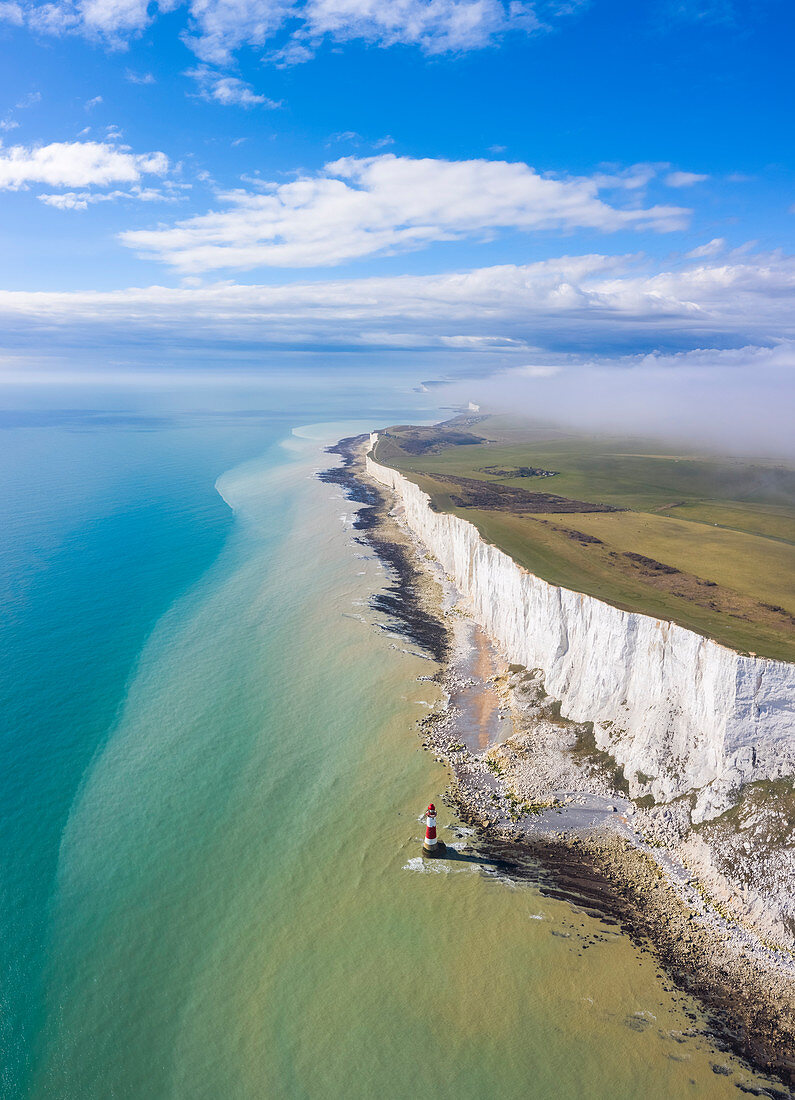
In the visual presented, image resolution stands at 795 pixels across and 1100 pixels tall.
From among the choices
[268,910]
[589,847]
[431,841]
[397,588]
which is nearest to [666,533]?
[397,588]

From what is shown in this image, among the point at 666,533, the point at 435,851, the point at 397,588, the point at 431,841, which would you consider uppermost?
the point at 666,533

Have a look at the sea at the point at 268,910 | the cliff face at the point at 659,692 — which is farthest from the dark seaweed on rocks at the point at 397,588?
the cliff face at the point at 659,692

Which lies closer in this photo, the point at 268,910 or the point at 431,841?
the point at 268,910

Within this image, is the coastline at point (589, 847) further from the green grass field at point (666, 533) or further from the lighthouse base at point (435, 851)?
the green grass field at point (666, 533)

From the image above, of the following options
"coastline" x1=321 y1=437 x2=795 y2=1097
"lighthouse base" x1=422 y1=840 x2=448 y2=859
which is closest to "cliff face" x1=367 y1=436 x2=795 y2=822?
"coastline" x1=321 y1=437 x2=795 y2=1097

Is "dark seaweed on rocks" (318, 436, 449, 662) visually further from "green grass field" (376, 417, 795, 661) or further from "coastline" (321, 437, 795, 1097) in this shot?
"green grass field" (376, 417, 795, 661)

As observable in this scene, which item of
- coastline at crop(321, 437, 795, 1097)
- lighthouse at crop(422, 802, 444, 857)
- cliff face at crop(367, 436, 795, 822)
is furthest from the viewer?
cliff face at crop(367, 436, 795, 822)

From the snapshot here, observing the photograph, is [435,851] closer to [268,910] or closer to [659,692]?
[268,910]

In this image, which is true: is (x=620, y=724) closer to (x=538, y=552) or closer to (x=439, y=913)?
(x=439, y=913)
